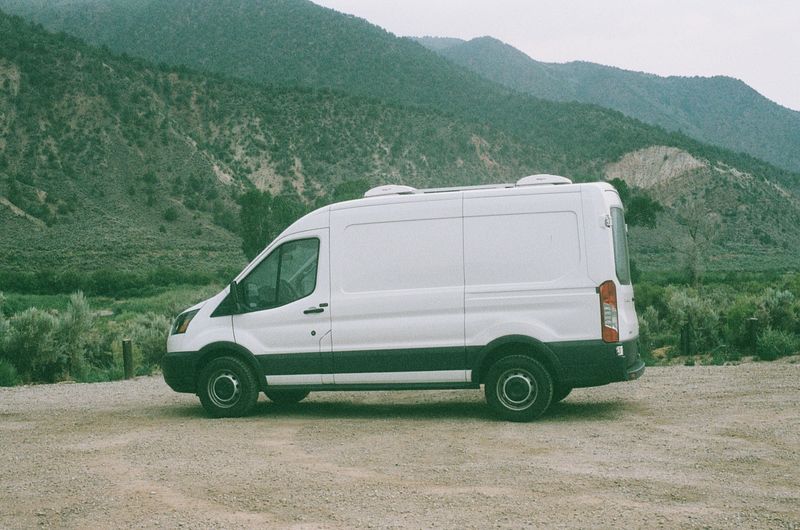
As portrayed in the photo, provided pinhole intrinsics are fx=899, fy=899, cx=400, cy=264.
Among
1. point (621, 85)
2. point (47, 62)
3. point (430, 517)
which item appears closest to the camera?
point (430, 517)

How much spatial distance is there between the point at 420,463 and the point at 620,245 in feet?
12.0

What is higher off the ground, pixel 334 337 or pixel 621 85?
pixel 621 85

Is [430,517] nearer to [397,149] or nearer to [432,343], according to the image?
[432,343]

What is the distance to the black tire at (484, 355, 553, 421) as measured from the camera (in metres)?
9.68

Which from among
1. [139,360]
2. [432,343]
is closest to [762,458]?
[432,343]

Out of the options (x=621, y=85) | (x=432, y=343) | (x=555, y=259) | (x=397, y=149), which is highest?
(x=621, y=85)

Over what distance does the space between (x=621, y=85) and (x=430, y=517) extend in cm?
19586

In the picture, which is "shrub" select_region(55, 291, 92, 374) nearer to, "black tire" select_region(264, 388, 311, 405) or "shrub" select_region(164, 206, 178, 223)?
"black tire" select_region(264, 388, 311, 405)

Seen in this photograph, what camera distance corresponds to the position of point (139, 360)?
19797 millimetres

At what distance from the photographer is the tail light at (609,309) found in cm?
942

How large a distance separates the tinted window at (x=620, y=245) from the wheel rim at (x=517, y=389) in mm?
1480

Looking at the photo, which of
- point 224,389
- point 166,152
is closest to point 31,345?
point 224,389

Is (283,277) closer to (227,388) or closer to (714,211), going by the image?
(227,388)

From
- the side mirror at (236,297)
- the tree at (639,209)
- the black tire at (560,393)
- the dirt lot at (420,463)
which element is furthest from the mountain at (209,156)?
the black tire at (560,393)
